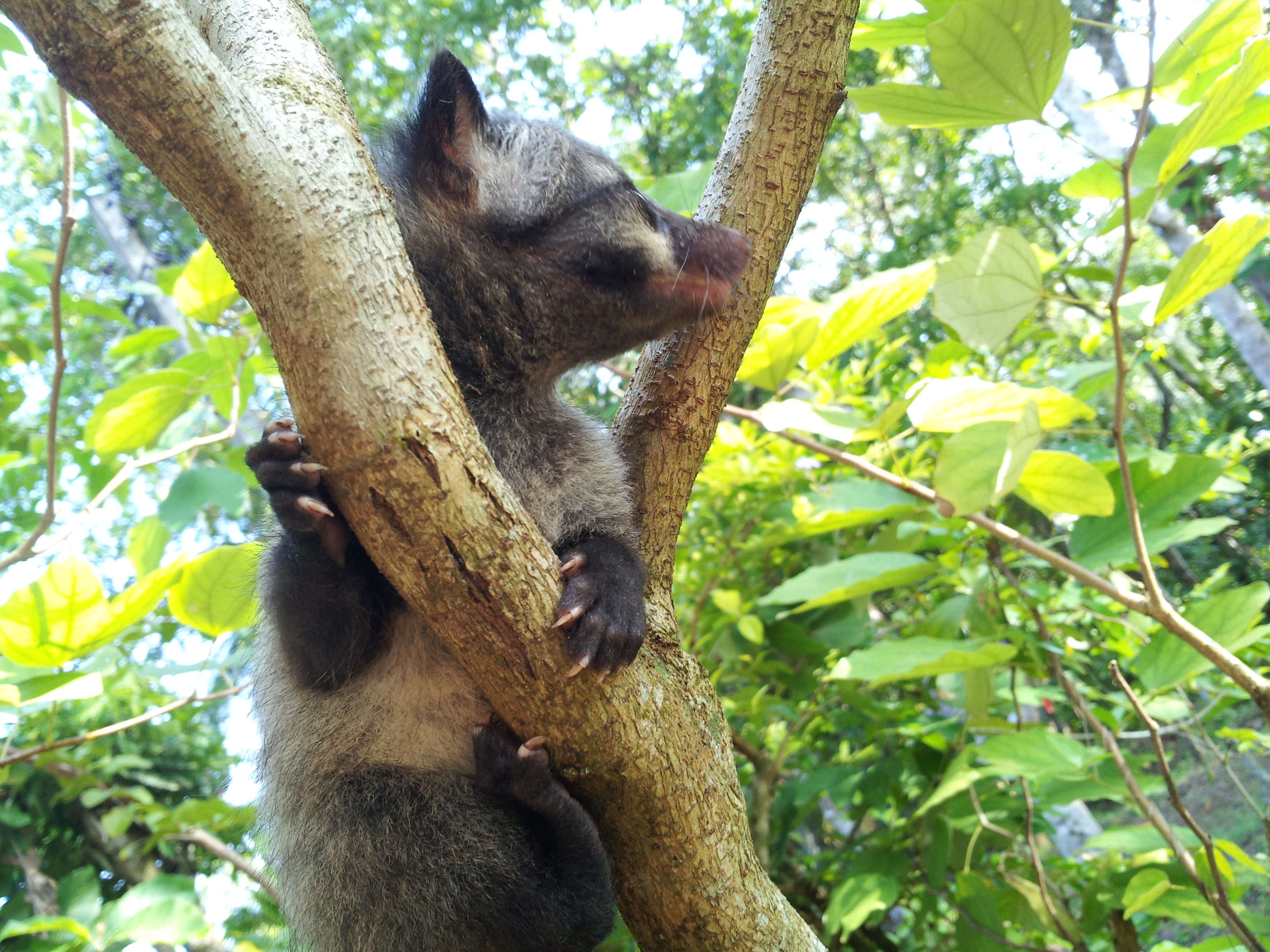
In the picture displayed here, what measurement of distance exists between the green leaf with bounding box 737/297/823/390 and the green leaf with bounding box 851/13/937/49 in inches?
26.2

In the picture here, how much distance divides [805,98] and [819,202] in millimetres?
11887

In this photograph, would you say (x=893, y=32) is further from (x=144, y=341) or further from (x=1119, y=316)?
(x=144, y=341)

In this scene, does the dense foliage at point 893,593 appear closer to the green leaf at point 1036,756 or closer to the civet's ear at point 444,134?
the green leaf at point 1036,756

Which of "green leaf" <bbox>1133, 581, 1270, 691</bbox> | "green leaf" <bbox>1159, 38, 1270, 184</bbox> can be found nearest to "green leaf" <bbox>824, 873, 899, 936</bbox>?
"green leaf" <bbox>1133, 581, 1270, 691</bbox>

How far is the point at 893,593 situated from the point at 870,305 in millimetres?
1915

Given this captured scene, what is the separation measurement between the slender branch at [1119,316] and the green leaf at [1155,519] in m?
0.24

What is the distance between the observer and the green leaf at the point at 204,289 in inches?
104

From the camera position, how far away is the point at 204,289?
2.66 meters

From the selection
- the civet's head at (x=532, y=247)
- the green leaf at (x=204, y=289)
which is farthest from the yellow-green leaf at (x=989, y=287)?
the green leaf at (x=204, y=289)

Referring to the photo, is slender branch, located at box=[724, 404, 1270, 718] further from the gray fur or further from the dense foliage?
the gray fur

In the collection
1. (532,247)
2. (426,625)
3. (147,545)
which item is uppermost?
(532,247)

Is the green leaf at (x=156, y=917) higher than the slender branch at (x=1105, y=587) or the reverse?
the reverse

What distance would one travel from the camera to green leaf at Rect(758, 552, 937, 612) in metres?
2.29

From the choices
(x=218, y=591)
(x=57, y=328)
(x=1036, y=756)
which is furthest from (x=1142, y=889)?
(x=57, y=328)
